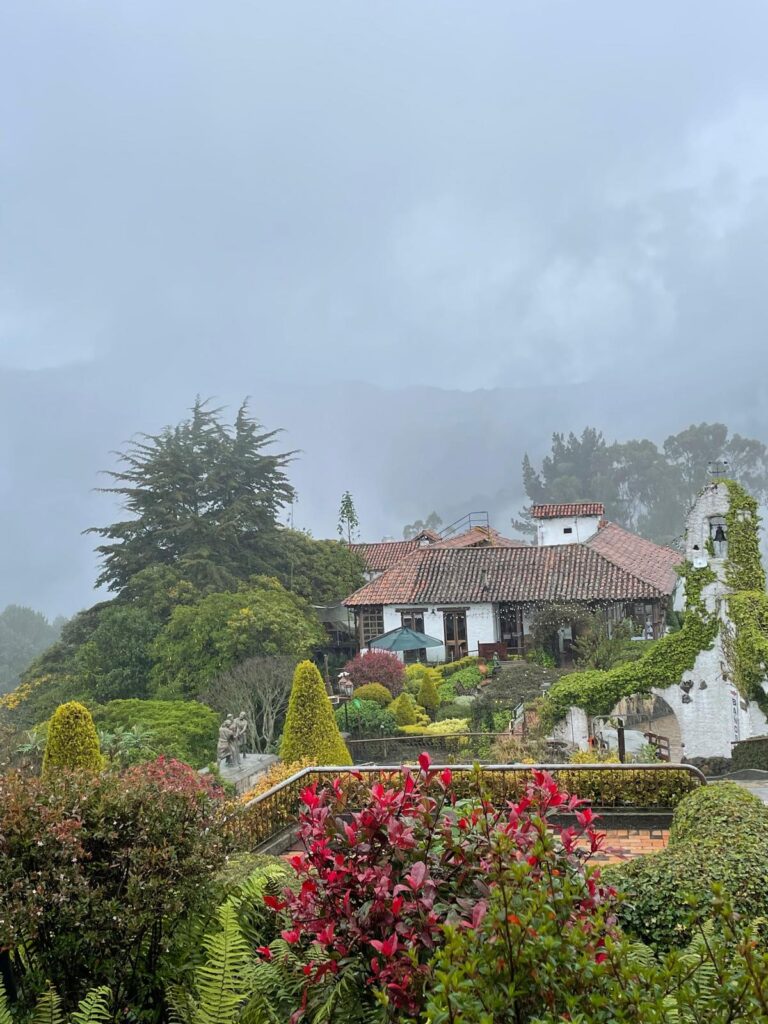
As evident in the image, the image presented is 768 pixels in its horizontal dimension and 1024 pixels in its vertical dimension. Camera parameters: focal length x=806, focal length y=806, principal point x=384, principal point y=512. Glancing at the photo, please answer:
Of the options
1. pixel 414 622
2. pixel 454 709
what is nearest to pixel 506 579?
pixel 414 622

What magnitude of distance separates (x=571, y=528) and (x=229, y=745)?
29.6m

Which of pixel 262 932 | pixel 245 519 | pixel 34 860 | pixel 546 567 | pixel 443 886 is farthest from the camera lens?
pixel 245 519

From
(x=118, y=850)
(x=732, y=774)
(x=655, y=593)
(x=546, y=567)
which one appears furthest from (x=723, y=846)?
(x=546, y=567)

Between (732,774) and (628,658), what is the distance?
9.64m

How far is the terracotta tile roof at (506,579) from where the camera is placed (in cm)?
2964

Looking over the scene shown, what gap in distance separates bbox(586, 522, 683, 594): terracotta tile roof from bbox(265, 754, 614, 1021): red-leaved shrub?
89.4ft

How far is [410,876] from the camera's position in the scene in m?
3.07

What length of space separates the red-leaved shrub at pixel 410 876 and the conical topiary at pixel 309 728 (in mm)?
10084

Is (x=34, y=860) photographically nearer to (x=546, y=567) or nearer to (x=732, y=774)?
(x=732, y=774)

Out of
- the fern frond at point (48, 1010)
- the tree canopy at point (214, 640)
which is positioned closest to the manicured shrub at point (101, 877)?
the fern frond at point (48, 1010)

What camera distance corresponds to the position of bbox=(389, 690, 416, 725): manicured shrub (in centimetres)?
2239

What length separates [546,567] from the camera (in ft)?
104

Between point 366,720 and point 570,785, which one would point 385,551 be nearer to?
point 366,720

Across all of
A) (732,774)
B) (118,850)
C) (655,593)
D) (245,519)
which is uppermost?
(245,519)
